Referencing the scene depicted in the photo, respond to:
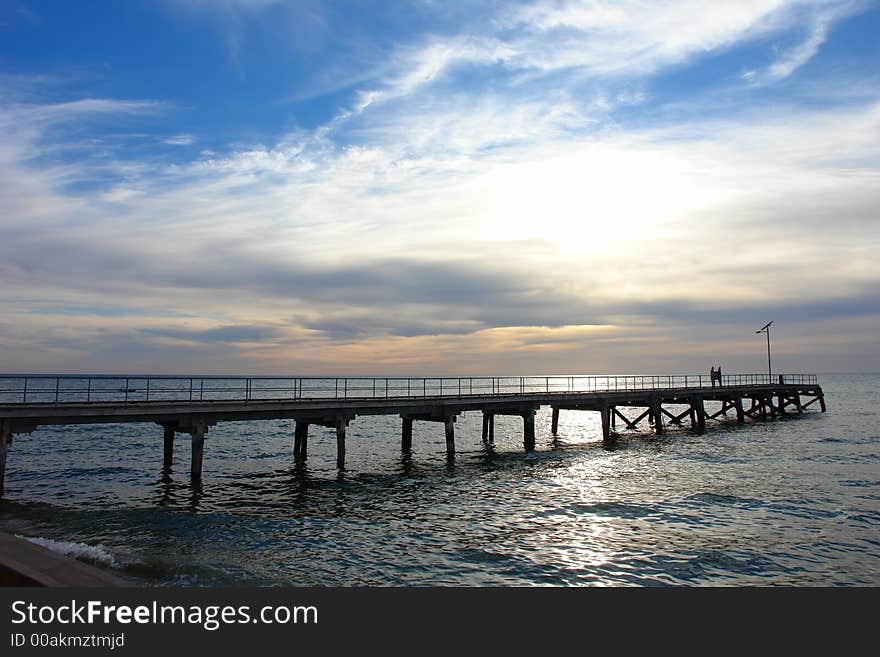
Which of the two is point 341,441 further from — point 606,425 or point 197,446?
point 606,425

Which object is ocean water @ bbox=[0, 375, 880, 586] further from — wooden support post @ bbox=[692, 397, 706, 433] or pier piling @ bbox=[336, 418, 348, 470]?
wooden support post @ bbox=[692, 397, 706, 433]

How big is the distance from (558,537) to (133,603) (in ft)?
46.0

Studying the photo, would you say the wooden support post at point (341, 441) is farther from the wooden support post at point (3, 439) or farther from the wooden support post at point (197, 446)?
the wooden support post at point (3, 439)

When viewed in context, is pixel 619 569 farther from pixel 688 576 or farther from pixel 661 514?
pixel 661 514

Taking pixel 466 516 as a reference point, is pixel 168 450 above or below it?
above

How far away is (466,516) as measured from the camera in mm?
22328

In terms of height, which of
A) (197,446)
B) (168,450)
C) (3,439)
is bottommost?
(168,450)

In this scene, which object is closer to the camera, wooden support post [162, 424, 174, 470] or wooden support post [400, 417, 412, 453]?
wooden support post [162, 424, 174, 470]

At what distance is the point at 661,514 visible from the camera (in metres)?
22.6

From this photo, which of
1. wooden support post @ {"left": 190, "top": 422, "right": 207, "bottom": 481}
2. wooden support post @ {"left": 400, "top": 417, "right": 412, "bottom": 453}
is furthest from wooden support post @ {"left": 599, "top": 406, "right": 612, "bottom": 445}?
wooden support post @ {"left": 190, "top": 422, "right": 207, "bottom": 481}

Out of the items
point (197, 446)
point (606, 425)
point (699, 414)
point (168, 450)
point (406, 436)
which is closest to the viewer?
point (197, 446)

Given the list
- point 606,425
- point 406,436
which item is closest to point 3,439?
point 406,436

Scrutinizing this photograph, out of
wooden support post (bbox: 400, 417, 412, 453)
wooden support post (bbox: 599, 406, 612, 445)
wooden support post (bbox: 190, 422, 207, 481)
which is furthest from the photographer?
wooden support post (bbox: 599, 406, 612, 445)

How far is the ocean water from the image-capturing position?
51.7 feet
